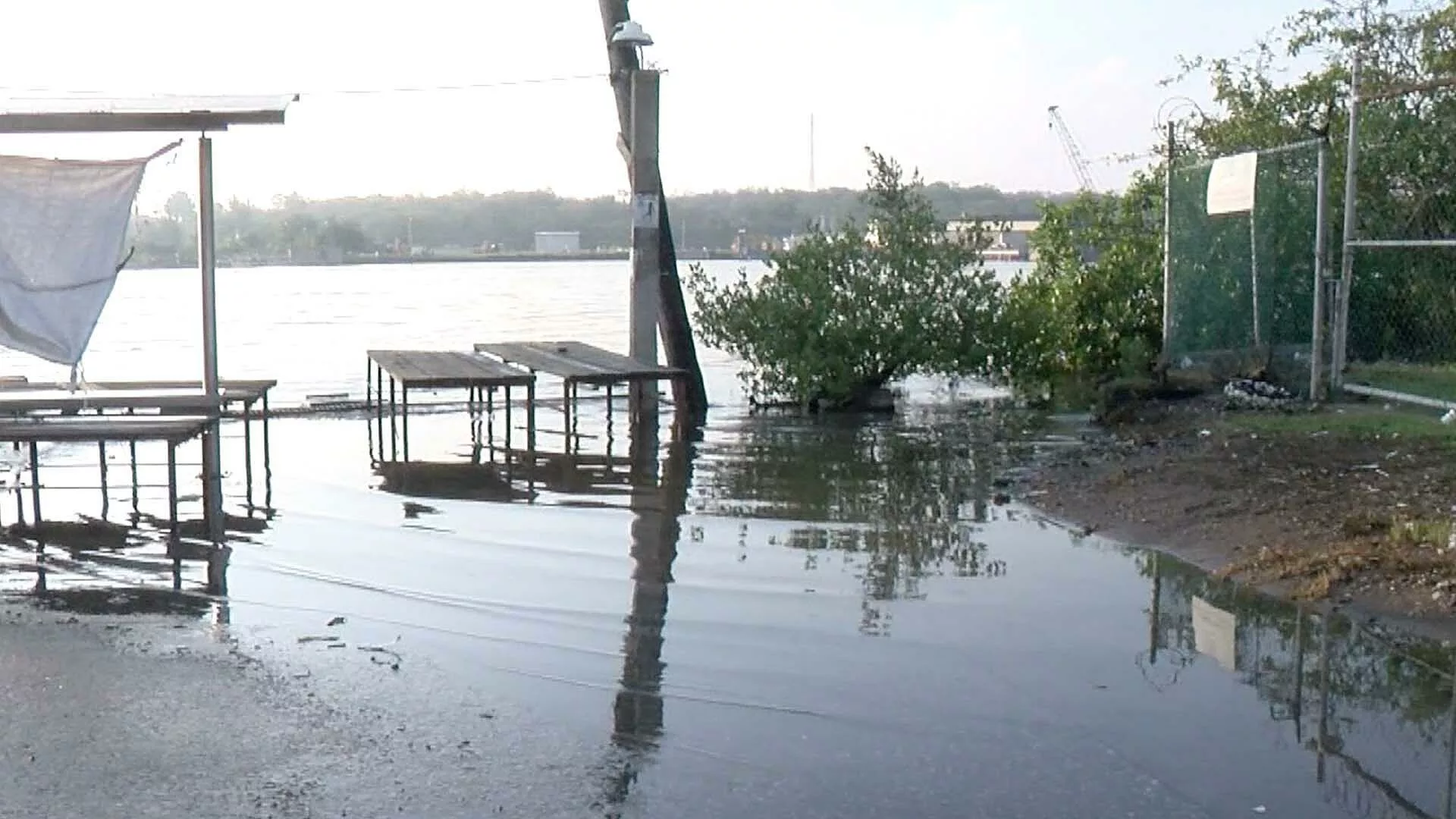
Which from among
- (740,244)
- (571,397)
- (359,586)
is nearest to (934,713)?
(359,586)

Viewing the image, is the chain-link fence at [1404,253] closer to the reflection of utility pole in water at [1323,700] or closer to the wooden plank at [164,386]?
the reflection of utility pole in water at [1323,700]

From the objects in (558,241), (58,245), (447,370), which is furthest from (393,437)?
(558,241)

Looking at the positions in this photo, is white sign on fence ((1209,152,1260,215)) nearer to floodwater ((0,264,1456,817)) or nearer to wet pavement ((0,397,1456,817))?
floodwater ((0,264,1456,817))

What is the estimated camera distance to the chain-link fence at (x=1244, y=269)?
53.1ft

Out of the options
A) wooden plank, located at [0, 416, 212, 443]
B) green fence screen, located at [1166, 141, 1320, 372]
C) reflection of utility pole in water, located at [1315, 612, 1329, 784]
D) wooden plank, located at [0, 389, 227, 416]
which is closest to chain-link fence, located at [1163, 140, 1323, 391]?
green fence screen, located at [1166, 141, 1320, 372]

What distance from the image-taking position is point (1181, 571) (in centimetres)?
965

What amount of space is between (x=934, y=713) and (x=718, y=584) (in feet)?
9.19

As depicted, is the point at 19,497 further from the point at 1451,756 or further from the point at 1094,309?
the point at 1094,309

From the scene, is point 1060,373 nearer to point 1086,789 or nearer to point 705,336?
point 705,336

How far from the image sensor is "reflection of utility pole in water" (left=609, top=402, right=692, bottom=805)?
6602 millimetres

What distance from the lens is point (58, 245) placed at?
1059cm

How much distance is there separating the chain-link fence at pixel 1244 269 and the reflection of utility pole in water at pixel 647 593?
5520 millimetres

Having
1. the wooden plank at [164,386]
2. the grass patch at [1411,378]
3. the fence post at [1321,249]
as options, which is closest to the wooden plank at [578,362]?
the wooden plank at [164,386]

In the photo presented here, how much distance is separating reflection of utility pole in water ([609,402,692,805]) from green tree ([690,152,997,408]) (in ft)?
8.64
